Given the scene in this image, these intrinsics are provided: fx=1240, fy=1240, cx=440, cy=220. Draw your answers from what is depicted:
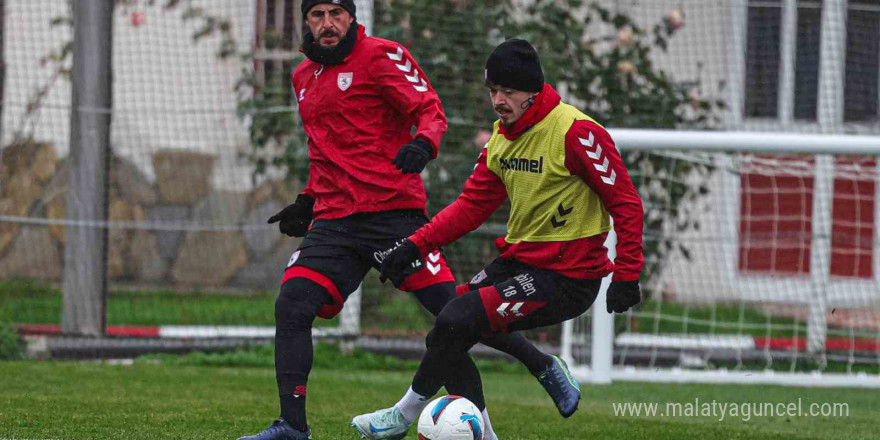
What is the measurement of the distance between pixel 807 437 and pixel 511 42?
263 cm

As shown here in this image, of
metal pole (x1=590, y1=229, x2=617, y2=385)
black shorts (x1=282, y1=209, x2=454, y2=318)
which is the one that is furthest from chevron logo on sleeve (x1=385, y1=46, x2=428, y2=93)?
metal pole (x1=590, y1=229, x2=617, y2=385)

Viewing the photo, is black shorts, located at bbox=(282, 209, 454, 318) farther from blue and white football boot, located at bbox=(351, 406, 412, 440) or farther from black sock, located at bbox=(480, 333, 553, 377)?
blue and white football boot, located at bbox=(351, 406, 412, 440)

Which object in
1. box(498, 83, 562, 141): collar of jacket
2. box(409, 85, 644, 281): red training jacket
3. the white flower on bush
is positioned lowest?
box(409, 85, 644, 281): red training jacket

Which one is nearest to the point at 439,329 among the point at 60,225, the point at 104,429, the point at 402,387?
the point at 104,429

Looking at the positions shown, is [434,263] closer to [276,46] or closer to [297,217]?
[297,217]

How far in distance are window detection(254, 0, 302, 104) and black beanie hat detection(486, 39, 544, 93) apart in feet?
16.8

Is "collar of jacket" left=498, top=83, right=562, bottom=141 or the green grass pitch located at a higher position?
"collar of jacket" left=498, top=83, right=562, bottom=141

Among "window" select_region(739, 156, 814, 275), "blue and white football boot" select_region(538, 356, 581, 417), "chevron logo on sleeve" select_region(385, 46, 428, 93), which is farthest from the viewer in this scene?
"window" select_region(739, 156, 814, 275)

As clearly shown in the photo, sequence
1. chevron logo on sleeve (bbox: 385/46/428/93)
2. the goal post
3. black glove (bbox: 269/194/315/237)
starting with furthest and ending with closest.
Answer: the goal post
black glove (bbox: 269/194/315/237)
chevron logo on sleeve (bbox: 385/46/428/93)

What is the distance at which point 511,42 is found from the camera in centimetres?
484

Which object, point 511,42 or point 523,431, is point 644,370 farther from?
point 511,42

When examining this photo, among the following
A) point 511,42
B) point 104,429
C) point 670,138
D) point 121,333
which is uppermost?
point 511,42

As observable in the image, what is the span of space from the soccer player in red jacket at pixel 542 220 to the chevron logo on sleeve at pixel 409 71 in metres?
0.45

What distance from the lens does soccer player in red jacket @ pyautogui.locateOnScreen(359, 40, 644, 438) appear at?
4.69 metres
